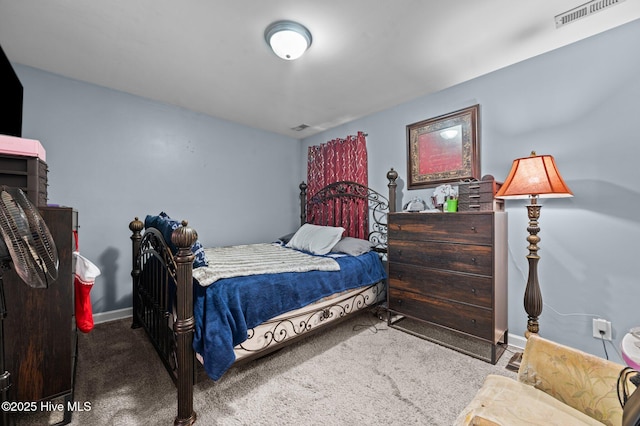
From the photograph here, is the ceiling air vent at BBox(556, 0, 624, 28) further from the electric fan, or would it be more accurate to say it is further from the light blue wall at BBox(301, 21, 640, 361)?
the electric fan

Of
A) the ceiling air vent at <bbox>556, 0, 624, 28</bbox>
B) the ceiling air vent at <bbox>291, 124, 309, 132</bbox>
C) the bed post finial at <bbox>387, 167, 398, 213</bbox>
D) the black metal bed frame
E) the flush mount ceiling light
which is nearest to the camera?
the black metal bed frame

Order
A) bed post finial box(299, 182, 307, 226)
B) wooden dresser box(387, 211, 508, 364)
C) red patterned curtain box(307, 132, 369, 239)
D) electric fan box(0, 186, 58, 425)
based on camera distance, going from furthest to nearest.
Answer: bed post finial box(299, 182, 307, 226) → red patterned curtain box(307, 132, 369, 239) → wooden dresser box(387, 211, 508, 364) → electric fan box(0, 186, 58, 425)

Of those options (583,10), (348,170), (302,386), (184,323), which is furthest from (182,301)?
(583,10)

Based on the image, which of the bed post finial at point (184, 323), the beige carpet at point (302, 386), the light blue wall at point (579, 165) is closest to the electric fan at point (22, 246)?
the bed post finial at point (184, 323)

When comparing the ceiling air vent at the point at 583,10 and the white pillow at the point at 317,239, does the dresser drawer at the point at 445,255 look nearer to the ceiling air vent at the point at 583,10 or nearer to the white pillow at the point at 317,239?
the white pillow at the point at 317,239

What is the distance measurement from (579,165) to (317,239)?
2.42m

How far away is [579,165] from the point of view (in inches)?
80.4

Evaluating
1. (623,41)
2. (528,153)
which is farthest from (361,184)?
(623,41)

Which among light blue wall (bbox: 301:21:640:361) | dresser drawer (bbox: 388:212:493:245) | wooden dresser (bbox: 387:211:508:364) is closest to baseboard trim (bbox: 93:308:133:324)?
wooden dresser (bbox: 387:211:508:364)

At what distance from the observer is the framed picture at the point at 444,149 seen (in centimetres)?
258

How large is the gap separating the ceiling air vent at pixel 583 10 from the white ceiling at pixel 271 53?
2.2 inches

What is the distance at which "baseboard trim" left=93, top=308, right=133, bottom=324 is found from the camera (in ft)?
9.06

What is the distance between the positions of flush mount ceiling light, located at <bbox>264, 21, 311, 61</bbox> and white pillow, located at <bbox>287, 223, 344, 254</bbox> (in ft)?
6.11

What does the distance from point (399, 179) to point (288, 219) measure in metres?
1.99
